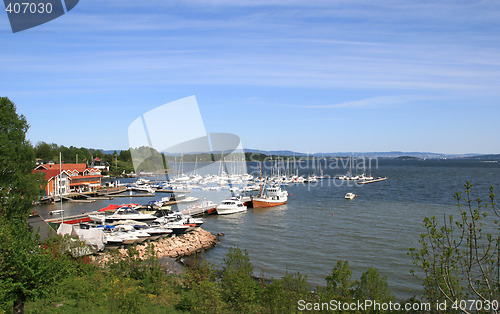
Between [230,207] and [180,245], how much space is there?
1494 cm

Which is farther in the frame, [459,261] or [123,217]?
[123,217]

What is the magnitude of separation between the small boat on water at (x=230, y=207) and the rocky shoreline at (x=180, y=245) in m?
10.9

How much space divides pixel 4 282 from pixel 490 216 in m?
34.9

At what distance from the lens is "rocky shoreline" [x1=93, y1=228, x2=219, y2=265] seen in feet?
72.8

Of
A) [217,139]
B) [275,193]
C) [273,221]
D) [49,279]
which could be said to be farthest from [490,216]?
[49,279]

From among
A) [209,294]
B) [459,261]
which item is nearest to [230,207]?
[209,294]

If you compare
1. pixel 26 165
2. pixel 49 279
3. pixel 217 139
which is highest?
pixel 217 139

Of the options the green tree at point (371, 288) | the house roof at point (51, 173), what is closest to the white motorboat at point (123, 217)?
the house roof at point (51, 173)

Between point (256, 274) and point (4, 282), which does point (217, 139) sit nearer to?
point (256, 274)

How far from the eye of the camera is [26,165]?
20.3 meters

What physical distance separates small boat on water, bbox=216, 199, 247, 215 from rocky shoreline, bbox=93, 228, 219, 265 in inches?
428

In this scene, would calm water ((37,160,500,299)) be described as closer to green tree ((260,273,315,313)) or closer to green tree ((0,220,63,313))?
green tree ((260,273,315,313))

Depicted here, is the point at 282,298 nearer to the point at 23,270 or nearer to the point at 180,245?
the point at 23,270

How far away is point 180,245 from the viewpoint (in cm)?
2398
